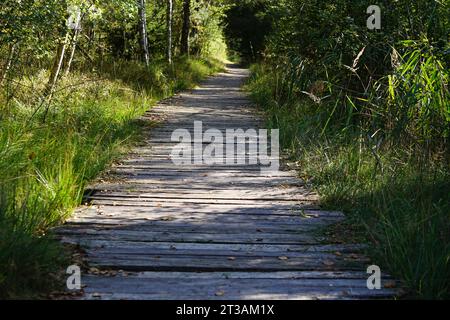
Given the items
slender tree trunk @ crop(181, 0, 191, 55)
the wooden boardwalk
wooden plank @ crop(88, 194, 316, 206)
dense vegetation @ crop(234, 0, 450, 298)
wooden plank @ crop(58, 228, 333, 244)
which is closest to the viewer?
the wooden boardwalk

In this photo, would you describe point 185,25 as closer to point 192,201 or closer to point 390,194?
point 192,201

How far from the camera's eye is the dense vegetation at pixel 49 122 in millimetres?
3078

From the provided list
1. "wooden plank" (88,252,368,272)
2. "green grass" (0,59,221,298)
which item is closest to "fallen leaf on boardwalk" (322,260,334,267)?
"wooden plank" (88,252,368,272)

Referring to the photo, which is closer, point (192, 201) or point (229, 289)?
point (229, 289)

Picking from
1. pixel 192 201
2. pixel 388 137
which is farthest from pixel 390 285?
pixel 192 201

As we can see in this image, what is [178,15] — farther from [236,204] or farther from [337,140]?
[236,204]

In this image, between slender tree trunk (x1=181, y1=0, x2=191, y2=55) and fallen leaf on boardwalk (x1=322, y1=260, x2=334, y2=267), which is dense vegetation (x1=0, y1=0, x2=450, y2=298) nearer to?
fallen leaf on boardwalk (x1=322, y1=260, x2=334, y2=267)

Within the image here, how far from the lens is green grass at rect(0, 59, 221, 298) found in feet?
9.59

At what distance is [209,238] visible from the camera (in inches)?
155

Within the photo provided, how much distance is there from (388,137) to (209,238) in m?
1.96

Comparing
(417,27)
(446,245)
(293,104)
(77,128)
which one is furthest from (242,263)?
(293,104)

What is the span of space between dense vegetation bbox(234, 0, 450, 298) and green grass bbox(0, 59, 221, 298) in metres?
2.05

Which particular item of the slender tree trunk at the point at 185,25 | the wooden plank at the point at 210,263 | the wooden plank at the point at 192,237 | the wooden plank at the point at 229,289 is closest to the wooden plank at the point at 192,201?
the wooden plank at the point at 192,237

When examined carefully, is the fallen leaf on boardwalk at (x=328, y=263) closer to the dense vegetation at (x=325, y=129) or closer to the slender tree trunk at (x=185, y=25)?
the dense vegetation at (x=325, y=129)
